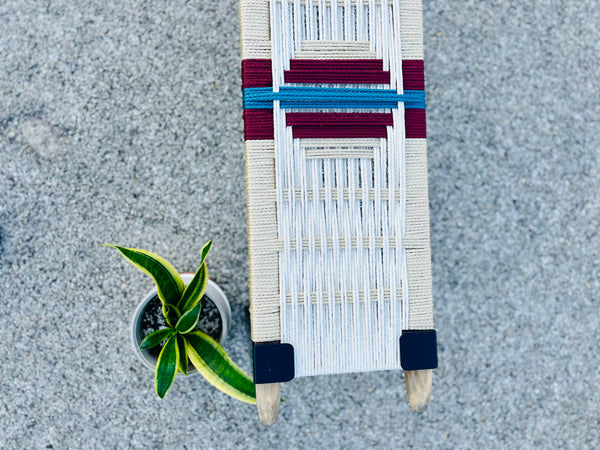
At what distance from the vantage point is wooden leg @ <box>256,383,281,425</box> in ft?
2.27

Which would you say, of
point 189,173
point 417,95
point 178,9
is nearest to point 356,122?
point 417,95

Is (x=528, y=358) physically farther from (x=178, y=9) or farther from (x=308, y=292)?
(x=178, y=9)

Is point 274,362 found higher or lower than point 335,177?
lower

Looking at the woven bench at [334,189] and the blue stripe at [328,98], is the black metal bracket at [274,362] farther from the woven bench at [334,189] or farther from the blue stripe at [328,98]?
the blue stripe at [328,98]

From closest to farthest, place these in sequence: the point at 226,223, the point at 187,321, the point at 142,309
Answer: the point at 187,321
the point at 142,309
the point at 226,223

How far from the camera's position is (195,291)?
681mm

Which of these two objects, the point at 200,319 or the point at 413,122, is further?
the point at 200,319

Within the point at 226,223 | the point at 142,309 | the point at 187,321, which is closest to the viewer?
the point at 187,321

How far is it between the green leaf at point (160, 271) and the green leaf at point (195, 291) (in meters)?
0.01

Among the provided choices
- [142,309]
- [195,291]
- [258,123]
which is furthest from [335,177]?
[142,309]

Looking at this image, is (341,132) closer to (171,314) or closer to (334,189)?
(334,189)

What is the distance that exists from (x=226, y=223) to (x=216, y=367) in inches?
13.4

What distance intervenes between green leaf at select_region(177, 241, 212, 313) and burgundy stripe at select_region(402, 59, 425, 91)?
384 millimetres

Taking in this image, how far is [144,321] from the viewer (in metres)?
0.80
